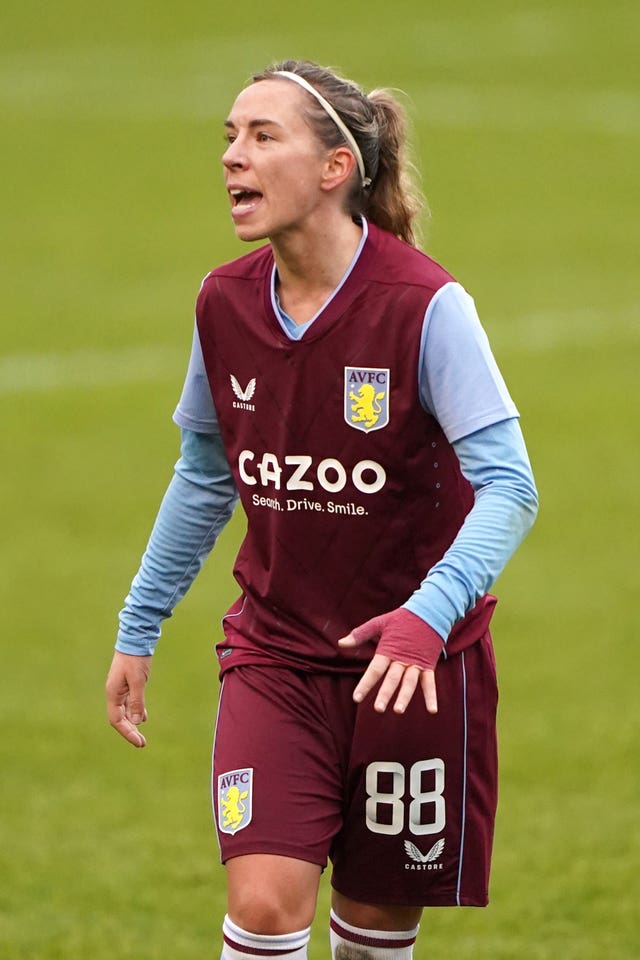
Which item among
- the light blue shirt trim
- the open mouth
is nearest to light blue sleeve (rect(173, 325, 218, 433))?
the light blue shirt trim

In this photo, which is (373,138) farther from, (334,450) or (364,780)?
(364,780)

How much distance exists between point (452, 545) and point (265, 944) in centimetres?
102

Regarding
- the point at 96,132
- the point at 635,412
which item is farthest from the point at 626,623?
the point at 96,132

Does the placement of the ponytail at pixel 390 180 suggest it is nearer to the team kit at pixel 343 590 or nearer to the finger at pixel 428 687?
the team kit at pixel 343 590

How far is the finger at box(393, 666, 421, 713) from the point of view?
13.8 ft

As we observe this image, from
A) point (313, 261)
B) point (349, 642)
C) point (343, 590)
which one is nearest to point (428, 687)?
point (349, 642)

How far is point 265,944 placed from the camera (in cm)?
467

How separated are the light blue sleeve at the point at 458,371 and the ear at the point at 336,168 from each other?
0.39 metres

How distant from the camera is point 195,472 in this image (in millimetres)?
5262

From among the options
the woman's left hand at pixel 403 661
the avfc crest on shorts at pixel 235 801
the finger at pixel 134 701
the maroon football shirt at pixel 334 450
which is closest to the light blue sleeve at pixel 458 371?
the maroon football shirt at pixel 334 450

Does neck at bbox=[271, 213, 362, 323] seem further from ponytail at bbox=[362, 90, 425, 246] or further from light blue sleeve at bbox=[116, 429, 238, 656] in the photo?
light blue sleeve at bbox=[116, 429, 238, 656]

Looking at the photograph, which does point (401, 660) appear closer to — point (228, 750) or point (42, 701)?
point (228, 750)

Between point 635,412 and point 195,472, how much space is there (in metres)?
10.5

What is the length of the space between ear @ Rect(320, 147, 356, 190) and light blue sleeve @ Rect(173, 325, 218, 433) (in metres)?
0.52
